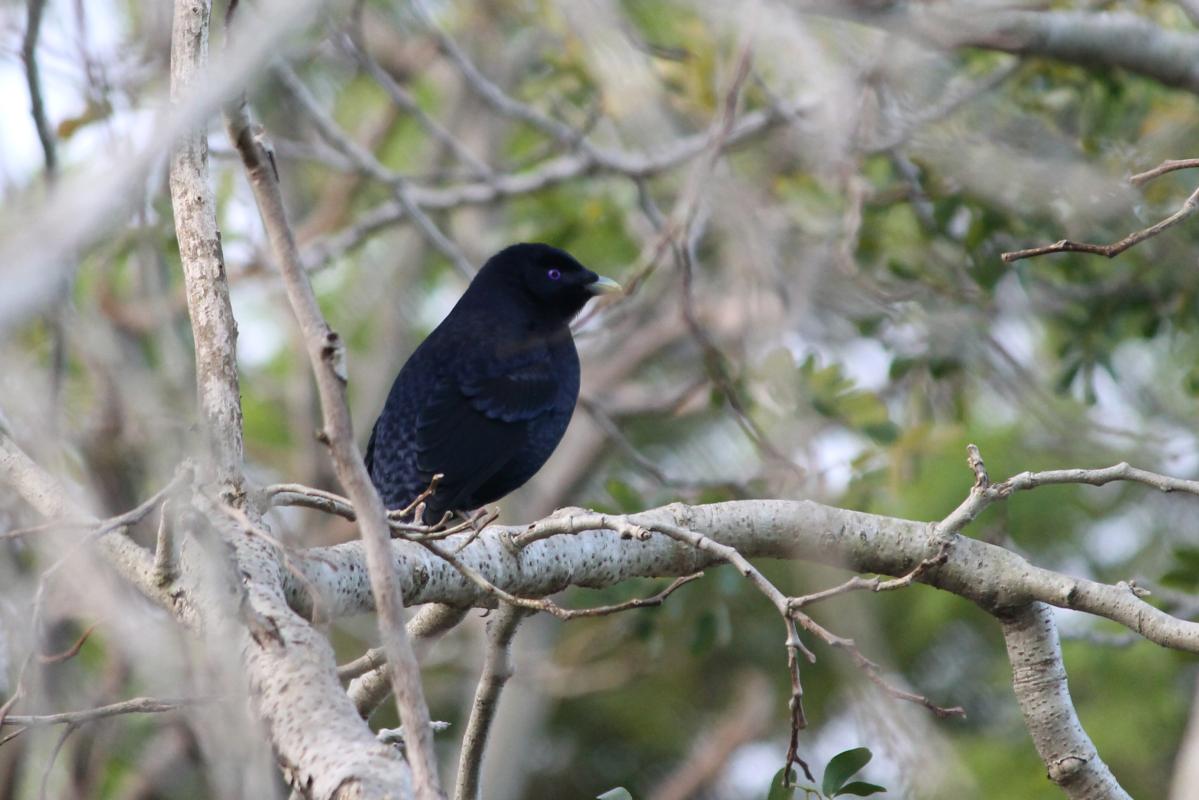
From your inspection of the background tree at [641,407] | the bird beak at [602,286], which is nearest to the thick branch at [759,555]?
the background tree at [641,407]

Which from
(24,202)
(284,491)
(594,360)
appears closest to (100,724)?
(284,491)

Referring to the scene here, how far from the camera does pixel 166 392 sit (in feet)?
9.98

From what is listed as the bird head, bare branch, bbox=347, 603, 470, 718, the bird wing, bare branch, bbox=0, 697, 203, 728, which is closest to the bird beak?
the bird head

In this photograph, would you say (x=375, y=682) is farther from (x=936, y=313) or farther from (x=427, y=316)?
(x=427, y=316)

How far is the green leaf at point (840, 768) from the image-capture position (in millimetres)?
2732

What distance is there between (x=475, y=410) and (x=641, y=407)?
2.40 metres

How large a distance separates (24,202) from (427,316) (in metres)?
7.89

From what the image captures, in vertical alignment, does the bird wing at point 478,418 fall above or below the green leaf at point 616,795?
below

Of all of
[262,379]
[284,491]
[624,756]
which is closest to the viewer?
[284,491]

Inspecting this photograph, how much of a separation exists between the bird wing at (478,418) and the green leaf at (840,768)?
269 cm

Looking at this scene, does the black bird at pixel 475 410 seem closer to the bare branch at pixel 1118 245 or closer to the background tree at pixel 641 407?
the background tree at pixel 641 407

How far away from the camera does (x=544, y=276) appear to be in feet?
19.6

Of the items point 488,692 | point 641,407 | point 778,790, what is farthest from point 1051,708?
point 641,407

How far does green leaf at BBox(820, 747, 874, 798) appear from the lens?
2.73 meters
